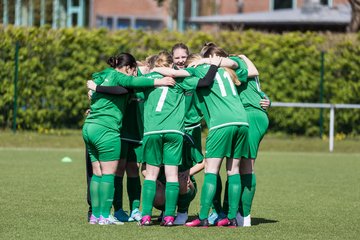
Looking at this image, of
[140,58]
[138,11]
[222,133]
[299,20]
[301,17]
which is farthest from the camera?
[138,11]

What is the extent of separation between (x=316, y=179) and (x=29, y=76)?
1012 cm

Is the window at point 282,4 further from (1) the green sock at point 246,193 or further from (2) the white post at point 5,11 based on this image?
(1) the green sock at point 246,193

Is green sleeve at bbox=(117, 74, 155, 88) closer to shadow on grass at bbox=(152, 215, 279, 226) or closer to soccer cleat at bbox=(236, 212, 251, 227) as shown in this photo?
shadow on grass at bbox=(152, 215, 279, 226)

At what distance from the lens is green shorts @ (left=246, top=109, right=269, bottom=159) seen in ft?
34.0

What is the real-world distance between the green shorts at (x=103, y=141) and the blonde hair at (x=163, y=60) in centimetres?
85

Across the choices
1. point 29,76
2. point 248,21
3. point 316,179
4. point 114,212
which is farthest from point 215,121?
point 248,21

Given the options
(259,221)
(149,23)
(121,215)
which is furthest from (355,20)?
(149,23)

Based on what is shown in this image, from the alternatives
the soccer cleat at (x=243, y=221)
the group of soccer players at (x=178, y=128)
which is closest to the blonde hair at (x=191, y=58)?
the group of soccer players at (x=178, y=128)

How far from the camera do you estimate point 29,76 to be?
24219 millimetres

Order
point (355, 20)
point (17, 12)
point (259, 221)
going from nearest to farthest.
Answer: point (259, 221) < point (355, 20) < point (17, 12)

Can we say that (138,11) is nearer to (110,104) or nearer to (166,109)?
(110,104)

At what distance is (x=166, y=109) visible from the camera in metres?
9.94

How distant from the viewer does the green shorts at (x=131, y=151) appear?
10.5m

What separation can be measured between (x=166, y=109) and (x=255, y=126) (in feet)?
3.57
